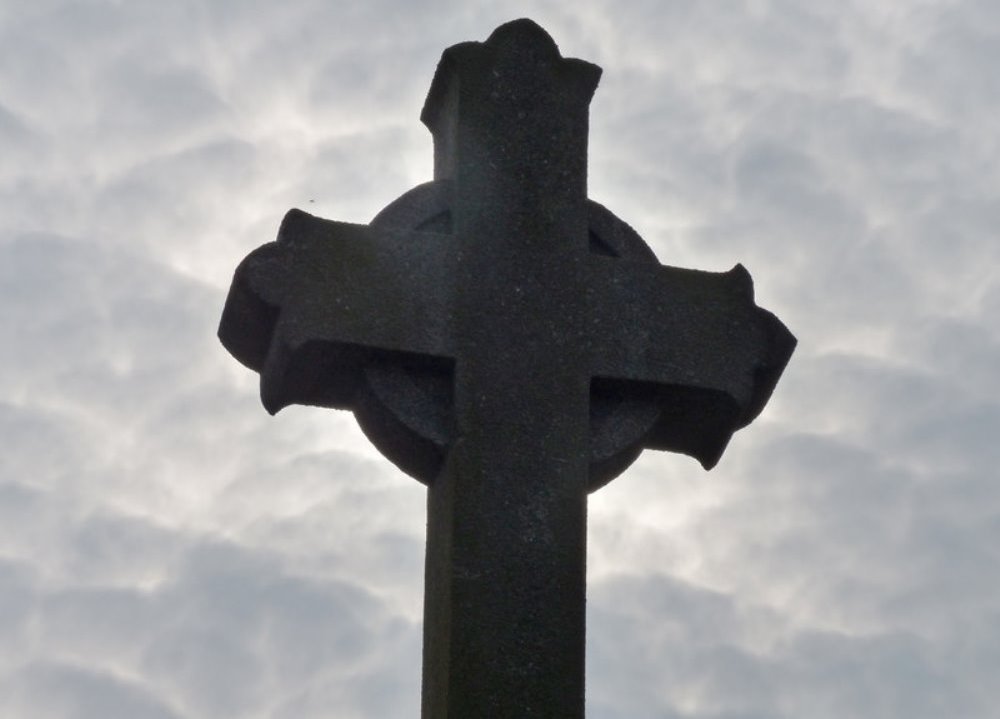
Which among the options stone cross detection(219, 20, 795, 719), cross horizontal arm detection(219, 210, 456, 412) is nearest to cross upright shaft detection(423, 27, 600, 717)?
stone cross detection(219, 20, 795, 719)

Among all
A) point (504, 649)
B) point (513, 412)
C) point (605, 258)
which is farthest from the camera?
point (605, 258)

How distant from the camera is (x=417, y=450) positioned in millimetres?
5625

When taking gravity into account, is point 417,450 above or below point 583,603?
above

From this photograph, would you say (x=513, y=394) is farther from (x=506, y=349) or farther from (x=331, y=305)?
(x=331, y=305)

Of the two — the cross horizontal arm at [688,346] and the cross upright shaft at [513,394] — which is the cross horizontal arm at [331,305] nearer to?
the cross upright shaft at [513,394]

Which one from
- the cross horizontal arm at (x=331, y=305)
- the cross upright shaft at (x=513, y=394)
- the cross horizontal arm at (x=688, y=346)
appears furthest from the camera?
the cross horizontal arm at (x=688, y=346)

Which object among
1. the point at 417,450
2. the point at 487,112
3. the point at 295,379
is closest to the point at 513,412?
the point at 417,450

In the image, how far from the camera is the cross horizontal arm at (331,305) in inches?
223

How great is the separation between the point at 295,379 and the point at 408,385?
343 millimetres

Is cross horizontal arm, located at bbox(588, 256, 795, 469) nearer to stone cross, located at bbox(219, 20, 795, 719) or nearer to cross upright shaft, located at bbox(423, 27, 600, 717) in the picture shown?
stone cross, located at bbox(219, 20, 795, 719)

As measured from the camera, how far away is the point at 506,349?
5.73 meters

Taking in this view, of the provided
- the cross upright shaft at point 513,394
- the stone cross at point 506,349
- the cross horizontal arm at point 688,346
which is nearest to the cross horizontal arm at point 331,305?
the stone cross at point 506,349

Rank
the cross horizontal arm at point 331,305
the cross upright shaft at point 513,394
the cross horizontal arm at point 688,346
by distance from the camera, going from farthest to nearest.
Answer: the cross horizontal arm at point 688,346 → the cross horizontal arm at point 331,305 → the cross upright shaft at point 513,394

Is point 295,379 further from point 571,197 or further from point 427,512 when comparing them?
point 571,197
